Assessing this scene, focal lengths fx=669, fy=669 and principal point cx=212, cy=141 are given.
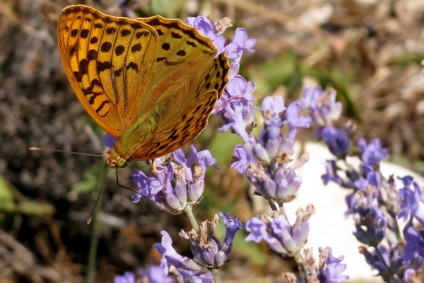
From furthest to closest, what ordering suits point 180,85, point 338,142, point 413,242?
point 338,142
point 180,85
point 413,242

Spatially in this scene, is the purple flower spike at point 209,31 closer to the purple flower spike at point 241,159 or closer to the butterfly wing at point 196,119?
the butterfly wing at point 196,119

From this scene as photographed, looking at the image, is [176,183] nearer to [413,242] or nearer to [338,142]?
[413,242]

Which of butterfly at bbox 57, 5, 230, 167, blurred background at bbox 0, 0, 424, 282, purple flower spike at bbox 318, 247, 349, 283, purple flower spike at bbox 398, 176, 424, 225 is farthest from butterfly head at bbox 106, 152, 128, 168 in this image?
blurred background at bbox 0, 0, 424, 282

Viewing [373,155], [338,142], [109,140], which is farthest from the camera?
[338,142]

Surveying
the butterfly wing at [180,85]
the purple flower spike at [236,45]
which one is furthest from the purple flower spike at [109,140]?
the purple flower spike at [236,45]

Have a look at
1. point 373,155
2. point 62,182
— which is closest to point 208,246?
point 373,155

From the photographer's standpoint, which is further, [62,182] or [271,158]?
[62,182]

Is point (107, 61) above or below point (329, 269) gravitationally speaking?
above

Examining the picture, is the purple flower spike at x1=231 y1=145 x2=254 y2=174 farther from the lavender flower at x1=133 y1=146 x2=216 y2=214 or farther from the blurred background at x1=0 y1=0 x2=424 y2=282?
the blurred background at x1=0 y1=0 x2=424 y2=282
